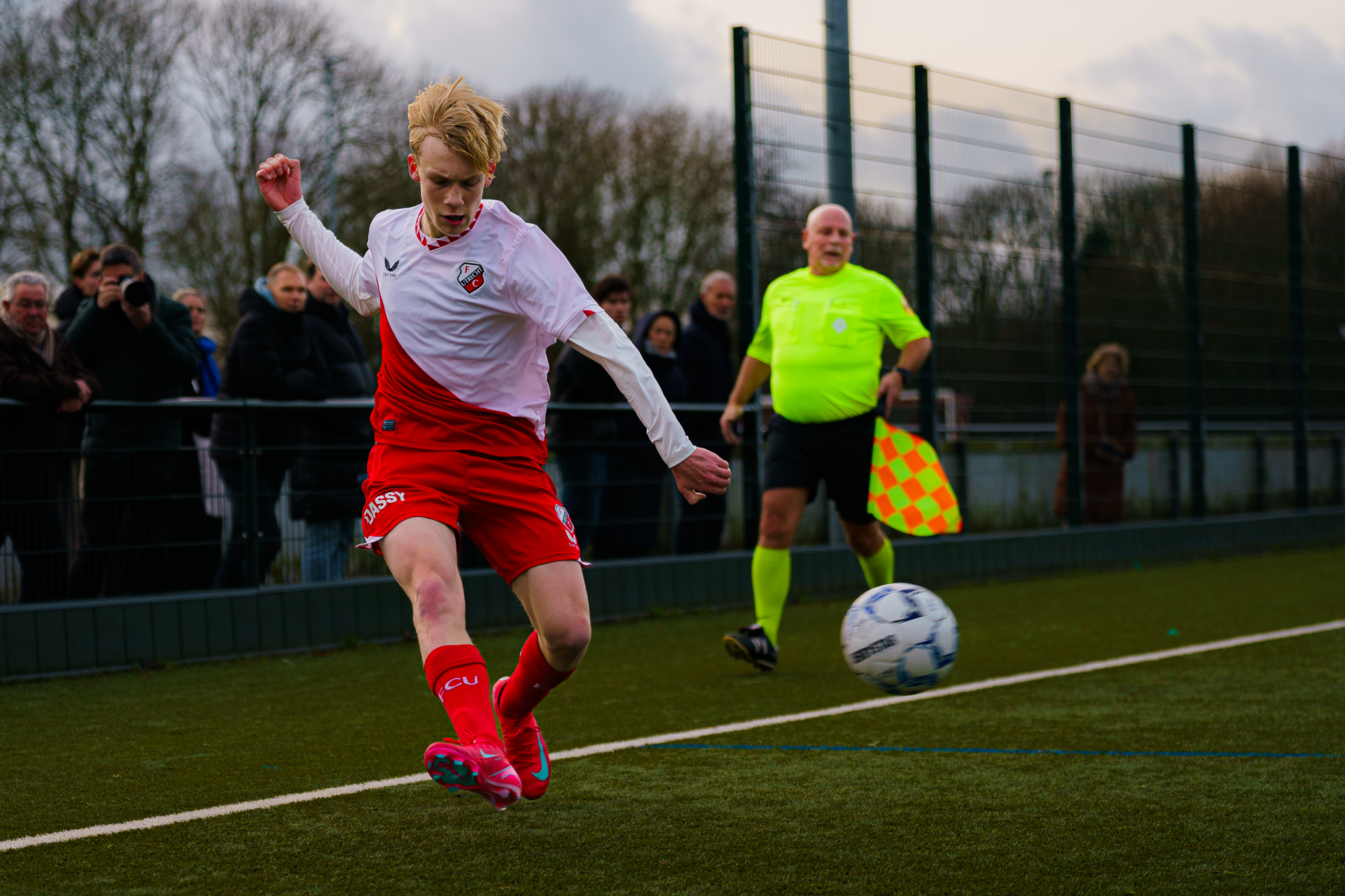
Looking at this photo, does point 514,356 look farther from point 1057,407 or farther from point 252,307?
point 1057,407

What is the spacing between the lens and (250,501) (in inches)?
313

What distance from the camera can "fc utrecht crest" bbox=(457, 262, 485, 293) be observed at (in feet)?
12.7

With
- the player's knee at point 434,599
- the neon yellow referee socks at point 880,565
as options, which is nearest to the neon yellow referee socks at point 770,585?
the neon yellow referee socks at point 880,565

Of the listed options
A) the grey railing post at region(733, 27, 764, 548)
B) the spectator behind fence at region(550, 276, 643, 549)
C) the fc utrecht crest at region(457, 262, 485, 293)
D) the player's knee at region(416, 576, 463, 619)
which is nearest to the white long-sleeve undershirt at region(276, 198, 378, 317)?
the fc utrecht crest at region(457, 262, 485, 293)

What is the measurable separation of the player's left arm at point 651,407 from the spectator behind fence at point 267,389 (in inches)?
180

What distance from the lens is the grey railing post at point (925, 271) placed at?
466 inches

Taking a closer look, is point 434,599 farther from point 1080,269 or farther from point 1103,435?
point 1103,435

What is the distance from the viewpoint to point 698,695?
21.1ft

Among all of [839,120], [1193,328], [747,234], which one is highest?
[839,120]

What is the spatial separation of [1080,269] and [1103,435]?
155 cm

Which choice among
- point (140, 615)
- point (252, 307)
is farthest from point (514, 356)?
point (252, 307)

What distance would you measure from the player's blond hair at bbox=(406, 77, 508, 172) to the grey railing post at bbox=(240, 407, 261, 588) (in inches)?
171

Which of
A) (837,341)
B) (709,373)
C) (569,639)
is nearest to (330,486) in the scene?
(837,341)

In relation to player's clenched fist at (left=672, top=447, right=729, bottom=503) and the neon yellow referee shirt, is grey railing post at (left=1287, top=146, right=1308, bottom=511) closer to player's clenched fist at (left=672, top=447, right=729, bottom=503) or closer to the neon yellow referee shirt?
Answer: the neon yellow referee shirt
